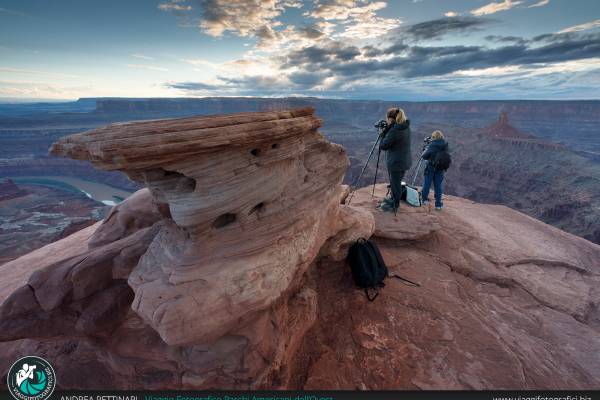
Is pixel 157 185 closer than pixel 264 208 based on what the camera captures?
Yes

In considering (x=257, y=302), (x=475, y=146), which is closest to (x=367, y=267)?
(x=257, y=302)

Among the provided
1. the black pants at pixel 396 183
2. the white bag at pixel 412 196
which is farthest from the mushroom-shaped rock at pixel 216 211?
the white bag at pixel 412 196

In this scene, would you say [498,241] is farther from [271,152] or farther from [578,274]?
[271,152]

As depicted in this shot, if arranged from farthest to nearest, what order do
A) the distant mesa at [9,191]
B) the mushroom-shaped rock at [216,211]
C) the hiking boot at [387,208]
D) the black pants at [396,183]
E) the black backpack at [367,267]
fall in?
the distant mesa at [9,191] < the hiking boot at [387,208] < the black pants at [396,183] < the black backpack at [367,267] < the mushroom-shaped rock at [216,211]

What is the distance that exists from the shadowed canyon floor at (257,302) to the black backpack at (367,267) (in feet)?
0.80

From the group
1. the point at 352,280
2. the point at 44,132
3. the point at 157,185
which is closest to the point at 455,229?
the point at 352,280

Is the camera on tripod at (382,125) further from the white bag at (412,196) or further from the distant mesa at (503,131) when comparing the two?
the distant mesa at (503,131)

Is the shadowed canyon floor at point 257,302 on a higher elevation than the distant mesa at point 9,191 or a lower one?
higher

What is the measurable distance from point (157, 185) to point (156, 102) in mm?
125064

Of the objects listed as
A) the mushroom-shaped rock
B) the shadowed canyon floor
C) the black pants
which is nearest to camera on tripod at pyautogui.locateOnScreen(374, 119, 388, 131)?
the black pants

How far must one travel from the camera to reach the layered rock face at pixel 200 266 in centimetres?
379

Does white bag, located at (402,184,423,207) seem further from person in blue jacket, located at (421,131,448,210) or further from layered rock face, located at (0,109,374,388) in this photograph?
layered rock face, located at (0,109,374,388)

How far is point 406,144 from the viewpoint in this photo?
722 centimetres

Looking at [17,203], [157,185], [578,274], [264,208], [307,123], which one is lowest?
[17,203]
